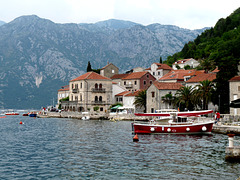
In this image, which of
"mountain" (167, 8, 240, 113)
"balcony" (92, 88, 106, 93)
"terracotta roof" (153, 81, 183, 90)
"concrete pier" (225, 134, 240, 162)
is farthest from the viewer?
"balcony" (92, 88, 106, 93)

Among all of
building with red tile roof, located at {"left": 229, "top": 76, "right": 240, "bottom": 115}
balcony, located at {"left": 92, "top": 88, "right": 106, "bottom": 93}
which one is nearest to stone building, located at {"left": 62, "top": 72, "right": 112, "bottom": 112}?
balcony, located at {"left": 92, "top": 88, "right": 106, "bottom": 93}

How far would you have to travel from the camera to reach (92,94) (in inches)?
4294

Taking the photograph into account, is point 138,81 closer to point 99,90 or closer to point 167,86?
point 99,90

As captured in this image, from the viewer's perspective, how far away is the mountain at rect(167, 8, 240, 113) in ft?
213

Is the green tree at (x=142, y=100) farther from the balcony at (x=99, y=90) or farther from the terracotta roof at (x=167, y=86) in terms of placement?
the balcony at (x=99, y=90)

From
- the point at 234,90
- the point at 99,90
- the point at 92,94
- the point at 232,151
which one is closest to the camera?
the point at 232,151

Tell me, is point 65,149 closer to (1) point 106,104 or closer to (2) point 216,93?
(2) point 216,93

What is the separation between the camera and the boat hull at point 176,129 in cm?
4716

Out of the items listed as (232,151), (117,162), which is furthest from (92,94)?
(232,151)

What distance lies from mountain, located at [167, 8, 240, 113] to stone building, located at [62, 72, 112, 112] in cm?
3282

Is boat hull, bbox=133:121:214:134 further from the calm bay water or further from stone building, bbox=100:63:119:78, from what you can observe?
stone building, bbox=100:63:119:78

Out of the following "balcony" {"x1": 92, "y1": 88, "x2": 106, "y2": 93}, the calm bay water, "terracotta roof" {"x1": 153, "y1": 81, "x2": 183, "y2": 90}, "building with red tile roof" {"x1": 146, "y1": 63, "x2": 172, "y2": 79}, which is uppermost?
"building with red tile roof" {"x1": 146, "y1": 63, "x2": 172, "y2": 79}

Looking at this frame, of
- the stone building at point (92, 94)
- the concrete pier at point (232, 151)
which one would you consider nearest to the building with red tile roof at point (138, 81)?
the stone building at point (92, 94)

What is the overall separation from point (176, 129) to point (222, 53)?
42.0 metres
